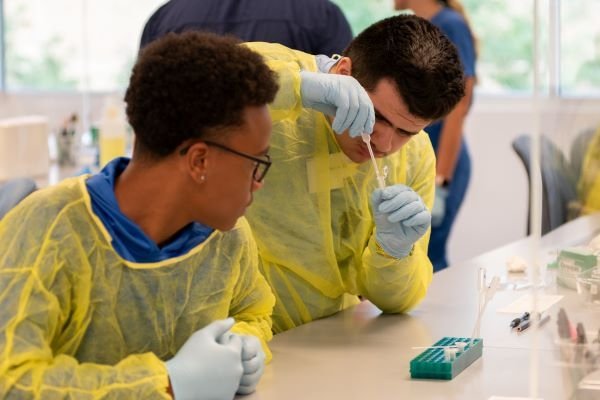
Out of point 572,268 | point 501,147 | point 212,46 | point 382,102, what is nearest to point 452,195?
point 501,147

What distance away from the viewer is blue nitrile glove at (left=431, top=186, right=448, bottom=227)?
3624 millimetres

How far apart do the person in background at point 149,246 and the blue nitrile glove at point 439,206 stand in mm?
2255

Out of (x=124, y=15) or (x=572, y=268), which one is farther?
(x=124, y=15)

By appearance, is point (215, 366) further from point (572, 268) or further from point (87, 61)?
point (87, 61)

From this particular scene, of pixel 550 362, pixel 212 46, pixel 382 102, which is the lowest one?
pixel 550 362

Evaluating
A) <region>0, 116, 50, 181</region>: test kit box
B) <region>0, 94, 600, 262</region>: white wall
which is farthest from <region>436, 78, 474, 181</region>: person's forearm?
<region>0, 116, 50, 181</region>: test kit box

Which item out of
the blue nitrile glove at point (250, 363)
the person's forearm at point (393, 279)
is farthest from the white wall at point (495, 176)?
the blue nitrile glove at point (250, 363)

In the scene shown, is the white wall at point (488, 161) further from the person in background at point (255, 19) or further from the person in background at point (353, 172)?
the person in background at point (353, 172)

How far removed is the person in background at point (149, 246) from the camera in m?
1.26

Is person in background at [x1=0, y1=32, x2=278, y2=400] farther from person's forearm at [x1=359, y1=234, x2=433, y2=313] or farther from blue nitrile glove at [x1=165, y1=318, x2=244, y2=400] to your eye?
person's forearm at [x1=359, y1=234, x2=433, y2=313]

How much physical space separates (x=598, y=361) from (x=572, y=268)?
8.6 inches

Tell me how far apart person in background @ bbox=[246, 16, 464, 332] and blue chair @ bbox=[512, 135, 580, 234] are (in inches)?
11.7

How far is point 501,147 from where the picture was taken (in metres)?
5.14

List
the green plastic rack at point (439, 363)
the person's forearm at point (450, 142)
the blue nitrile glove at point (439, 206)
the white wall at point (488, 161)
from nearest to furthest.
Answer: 1. the green plastic rack at point (439, 363)
2. the blue nitrile glove at point (439, 206)
3. the person's forearm at point (450, 142)
4. the white wall at point (488, 161)
